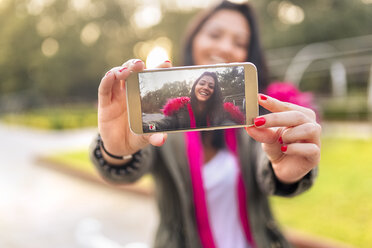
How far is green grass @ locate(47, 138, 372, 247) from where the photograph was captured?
3.01 metres

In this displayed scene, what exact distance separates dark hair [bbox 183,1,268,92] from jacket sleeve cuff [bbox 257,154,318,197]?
1.97 ft

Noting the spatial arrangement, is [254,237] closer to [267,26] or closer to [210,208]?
[210,208]

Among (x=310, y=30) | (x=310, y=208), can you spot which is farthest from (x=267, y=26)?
(x=310, y=208)

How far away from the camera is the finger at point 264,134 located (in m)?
1.02

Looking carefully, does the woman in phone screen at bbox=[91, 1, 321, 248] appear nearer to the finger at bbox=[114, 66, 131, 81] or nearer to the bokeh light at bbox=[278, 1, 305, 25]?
the finger at bbox=[114, 66, 131, 81]

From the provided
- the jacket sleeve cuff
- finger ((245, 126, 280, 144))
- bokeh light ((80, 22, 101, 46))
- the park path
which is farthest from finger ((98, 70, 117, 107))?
bokeh light ((80, 22, 101, 46))

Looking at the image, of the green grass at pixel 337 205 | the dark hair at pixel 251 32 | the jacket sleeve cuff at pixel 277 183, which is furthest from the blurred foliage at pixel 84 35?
the jacket sleeve cuff at pixel 277 183

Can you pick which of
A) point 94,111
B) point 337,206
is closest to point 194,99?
point 337,206

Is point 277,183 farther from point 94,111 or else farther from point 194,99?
point 94,111

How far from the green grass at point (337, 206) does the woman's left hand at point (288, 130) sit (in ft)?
7.14

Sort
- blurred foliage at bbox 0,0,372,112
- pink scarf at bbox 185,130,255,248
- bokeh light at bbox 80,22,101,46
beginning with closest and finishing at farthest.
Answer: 1. pink scarf at bbox 185,130,255,248
2. blurred foliage at bbox 0,0,372,112
3. bokeh light at bbox 80,22,101,46

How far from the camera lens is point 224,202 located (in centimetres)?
165

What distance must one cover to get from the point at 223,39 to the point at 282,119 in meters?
0.85

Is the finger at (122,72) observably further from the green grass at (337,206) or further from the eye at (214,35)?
the green grass at (337,206)
